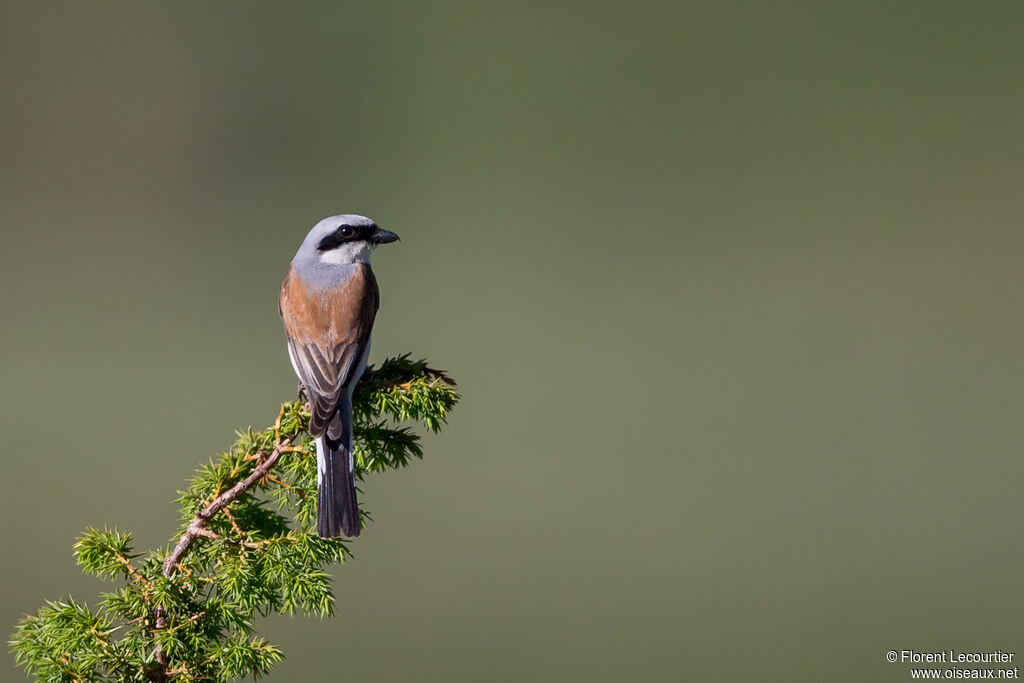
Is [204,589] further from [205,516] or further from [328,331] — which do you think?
[328,331]

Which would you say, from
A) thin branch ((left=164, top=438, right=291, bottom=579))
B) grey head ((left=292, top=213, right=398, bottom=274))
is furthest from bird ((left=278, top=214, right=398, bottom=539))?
thin branch ((left=164, top=438, right=291, bottom=579))

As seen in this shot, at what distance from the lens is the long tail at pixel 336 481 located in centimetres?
174

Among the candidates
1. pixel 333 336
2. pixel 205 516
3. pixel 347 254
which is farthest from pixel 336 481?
pixel 347 254

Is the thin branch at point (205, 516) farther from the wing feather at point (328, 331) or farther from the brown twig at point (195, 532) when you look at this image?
the wing feather at point (328, 331)

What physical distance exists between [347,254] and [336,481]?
3.47 feet

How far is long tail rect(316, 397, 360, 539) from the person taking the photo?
174cm

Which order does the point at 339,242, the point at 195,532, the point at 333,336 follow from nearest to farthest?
the point at 195,532, the point at 333,336, the point at 339,242

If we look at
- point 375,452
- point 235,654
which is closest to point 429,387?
point 375,452

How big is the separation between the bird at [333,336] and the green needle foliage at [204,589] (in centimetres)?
6

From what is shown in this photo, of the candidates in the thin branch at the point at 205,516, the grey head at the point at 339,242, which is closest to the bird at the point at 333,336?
the grey head at the point at 339,242

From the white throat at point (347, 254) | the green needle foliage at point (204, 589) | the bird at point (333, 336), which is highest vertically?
the white throat at point (347, 254)

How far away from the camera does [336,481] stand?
6.03ft

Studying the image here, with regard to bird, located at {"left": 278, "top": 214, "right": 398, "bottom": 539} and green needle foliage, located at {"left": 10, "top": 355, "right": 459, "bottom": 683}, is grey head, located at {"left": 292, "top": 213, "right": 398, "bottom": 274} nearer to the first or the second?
bird, located at {"left": 278, "top": 214, "right": 398, "bottom": 539}

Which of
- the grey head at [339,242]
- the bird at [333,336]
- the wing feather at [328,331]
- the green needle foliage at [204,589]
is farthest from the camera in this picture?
the grey head at [339,242]
